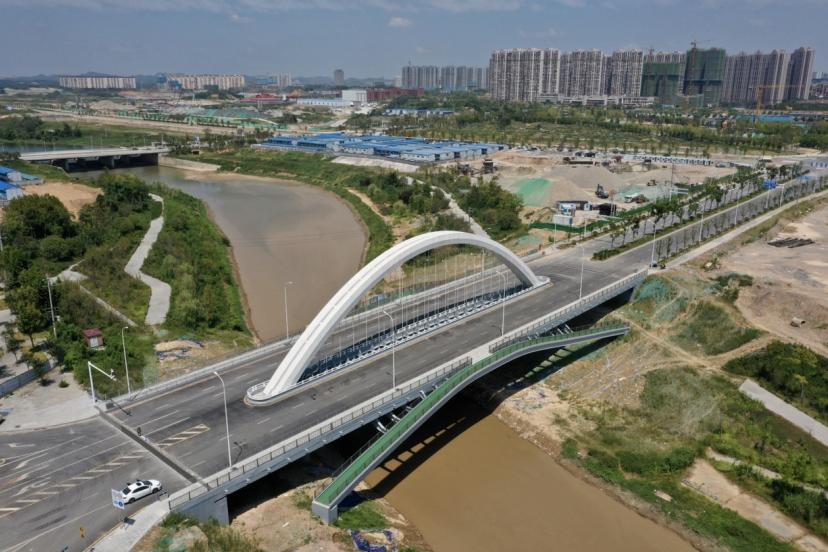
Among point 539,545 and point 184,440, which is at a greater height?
point 184,440

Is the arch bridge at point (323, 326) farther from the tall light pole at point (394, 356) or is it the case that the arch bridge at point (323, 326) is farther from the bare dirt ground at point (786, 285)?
the bare dirt ground at point (786, 285)

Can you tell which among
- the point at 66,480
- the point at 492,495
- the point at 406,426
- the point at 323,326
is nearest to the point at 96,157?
the point at 323,326

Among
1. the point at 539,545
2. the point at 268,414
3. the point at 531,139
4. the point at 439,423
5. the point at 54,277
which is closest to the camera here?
the point at 539,545

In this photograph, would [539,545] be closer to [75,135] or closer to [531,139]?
[531,139]

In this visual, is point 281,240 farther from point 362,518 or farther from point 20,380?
point 362,518

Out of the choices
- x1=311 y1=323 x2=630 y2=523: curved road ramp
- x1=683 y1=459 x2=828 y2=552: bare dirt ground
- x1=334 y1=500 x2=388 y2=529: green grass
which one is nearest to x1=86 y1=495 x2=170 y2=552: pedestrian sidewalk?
x1=311 y1=323 x2=630 y2=523: curved road ramp

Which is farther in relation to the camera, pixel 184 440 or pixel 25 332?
pixel 25 332

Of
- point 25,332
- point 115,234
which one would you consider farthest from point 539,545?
point 115,234

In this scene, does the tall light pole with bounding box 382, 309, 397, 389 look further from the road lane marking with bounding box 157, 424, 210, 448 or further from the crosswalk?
the crosswalk
